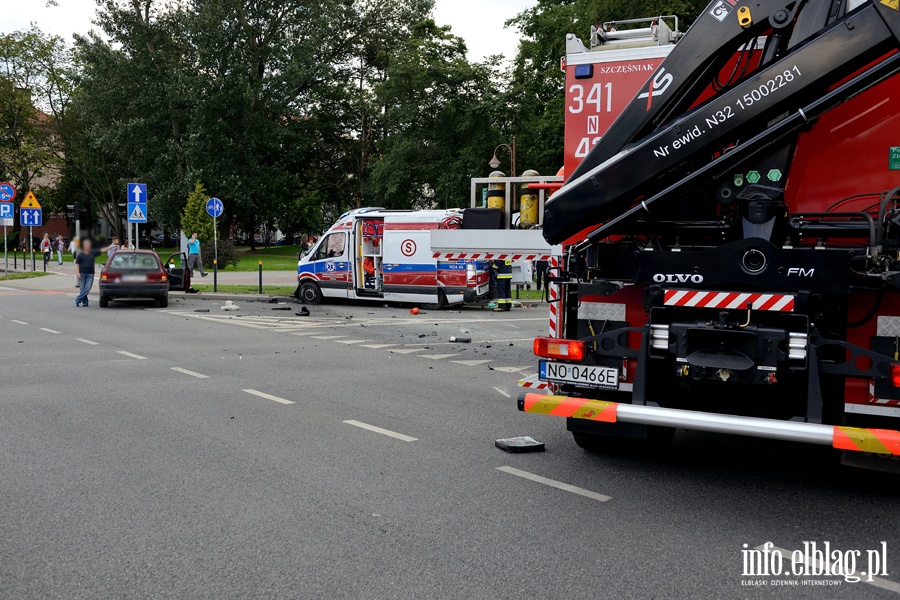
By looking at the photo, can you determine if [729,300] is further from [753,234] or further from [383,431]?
[383,431]

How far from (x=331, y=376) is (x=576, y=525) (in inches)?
235

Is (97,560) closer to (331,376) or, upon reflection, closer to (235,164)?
(331,376)

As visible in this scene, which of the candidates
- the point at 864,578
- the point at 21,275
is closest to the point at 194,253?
the point at 21,275

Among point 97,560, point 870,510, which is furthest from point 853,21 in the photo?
point 97,560

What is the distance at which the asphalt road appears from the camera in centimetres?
396

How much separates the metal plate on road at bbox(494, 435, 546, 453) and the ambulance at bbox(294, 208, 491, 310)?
12984mm

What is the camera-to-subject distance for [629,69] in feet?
19.5

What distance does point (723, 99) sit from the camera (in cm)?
501

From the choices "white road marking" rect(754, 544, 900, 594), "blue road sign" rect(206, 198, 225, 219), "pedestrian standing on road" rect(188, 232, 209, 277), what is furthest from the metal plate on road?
"pedestrian standing on road" rect(188, 232, 209, 277)

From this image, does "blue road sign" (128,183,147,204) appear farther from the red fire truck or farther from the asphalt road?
the red fire truck

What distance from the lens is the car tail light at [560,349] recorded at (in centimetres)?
570

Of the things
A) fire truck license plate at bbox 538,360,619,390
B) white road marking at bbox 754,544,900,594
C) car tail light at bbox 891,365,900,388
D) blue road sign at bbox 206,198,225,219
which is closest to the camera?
white road marking at bbox 754,544,900,594

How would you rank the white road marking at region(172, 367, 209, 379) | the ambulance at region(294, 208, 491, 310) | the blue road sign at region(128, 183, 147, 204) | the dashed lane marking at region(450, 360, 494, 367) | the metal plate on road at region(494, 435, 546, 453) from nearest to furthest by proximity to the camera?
the metal plate on road at region(494, 435, 546, 453) → the blue road sign at region(128, 183, 147, 204) → the white road marking at region(172, 367, 209, 379) → the dashed lane marking at region(450, 360, 494, 367) → the ambulance at region(294, 208, 491, 310)

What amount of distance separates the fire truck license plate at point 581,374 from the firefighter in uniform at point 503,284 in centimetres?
1443
